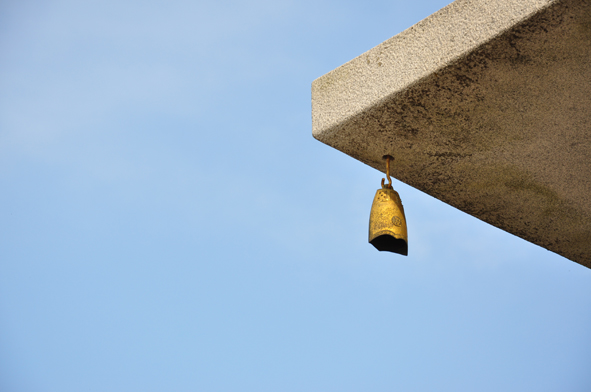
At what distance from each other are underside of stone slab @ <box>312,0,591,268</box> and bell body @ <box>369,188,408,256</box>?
6.0 inches

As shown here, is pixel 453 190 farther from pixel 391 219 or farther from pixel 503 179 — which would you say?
pixel 391 219

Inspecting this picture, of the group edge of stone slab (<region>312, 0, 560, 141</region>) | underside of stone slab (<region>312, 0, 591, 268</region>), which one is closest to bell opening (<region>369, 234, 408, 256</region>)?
underside of stone slab (<region>312, 0, 591, 268</region>)

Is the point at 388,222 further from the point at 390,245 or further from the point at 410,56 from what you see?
the point at 410,56

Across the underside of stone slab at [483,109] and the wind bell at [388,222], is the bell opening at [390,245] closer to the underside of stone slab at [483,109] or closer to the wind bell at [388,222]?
the wind bell at [388,222]

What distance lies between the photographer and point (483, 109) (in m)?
2.21

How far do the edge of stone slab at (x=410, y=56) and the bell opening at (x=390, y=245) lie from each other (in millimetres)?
525

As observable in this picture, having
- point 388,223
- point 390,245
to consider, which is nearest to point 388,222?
point 388,223

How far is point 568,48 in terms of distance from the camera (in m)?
1.92

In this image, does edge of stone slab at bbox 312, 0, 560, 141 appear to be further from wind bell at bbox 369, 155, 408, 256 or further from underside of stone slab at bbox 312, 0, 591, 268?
wind bell at bbox 369, 155, 408, 256

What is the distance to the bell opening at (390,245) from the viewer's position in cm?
256

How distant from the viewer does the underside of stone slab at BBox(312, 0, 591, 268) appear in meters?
1.94

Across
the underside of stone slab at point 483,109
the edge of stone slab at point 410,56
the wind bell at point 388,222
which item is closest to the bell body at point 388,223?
the wind bell at point 388,222

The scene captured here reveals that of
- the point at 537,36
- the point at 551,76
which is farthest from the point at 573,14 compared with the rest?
the point at 551,76

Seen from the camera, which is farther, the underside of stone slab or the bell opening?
the bell opening
